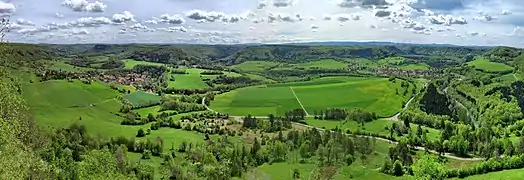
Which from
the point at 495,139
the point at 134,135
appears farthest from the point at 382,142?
the point at 134,135

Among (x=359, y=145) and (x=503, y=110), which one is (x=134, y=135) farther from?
(x=503, y=110)

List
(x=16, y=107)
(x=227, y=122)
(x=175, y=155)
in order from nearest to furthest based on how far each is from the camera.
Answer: (x=16, y=107) < (x=175, y=155) < (x=227, y=122)

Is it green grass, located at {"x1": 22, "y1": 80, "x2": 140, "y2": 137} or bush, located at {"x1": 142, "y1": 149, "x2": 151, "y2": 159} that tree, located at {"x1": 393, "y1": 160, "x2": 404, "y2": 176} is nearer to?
bush, located at {"x1": 142, "y1": 149, "x2": 151, "y2": 159}

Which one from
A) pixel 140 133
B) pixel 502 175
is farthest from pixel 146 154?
pixel 502 175

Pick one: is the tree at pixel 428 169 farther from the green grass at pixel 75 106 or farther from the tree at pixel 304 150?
the green grass at pixel 75 106

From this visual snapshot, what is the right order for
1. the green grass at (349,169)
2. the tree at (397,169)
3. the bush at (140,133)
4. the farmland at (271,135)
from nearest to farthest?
the green grass at (349,169) < the farmland at (271,135) < the tree at (397,169) < the bush at (140,133)

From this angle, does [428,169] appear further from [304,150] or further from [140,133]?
[140,133]

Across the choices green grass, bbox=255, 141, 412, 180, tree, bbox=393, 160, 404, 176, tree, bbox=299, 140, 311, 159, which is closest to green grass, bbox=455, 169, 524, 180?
tree, bbox=393, 160, 404, 176

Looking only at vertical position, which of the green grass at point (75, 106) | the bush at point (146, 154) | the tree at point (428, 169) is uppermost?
the tree at point (428, 169)

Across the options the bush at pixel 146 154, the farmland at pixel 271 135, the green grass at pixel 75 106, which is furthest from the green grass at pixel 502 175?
the green grass at pixel 75 106

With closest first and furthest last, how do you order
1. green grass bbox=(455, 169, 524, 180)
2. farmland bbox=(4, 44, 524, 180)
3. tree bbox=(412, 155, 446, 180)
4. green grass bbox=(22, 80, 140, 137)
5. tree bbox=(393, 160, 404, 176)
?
tree bbox=(412, 155, 446, 180)
green grass bbox=(455, 169, 524, 180)
farmland bbox=(4, 44, 524, 180)
tree bbox=(393, 160, 404, 176)
green grass bbox=(22, 80, 140, 137)

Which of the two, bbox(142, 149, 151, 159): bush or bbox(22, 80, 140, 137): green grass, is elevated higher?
bbox(22, 80, 140, 137): green grass
